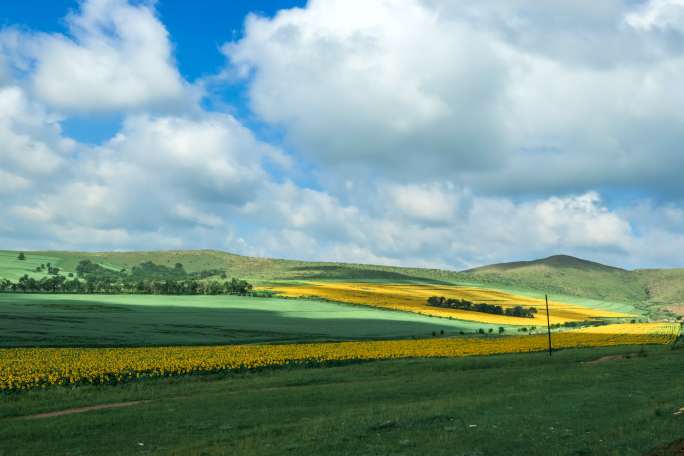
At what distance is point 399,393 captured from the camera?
35.8 meters

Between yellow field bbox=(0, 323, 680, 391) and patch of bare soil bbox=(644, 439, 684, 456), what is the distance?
1424 inches

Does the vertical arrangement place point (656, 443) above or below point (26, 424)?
above

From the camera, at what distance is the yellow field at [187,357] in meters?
43.5

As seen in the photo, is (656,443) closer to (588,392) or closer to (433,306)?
(588,392)

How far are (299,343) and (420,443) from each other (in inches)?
2308

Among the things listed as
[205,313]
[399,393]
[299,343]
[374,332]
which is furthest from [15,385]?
[205,313]

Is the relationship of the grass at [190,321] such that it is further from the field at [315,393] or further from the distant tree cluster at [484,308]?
the distant tree cluster at [484,308]

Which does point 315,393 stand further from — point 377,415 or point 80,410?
point 80,410

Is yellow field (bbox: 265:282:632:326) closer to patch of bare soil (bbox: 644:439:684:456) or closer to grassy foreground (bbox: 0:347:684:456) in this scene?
grassy foreground (bbox: 0:347:684:456)

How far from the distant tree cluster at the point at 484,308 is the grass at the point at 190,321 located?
2844cm

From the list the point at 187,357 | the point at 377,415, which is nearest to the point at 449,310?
the point at 187,357

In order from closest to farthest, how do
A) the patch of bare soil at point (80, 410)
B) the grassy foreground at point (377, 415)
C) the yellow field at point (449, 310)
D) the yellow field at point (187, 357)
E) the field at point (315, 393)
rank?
the grassy foreground at point (377, 415) < the field at point (315, 393) < the patch of bare soil at point (80, 410) < the yellow field at point (187, 357) < the yellow field at point (449, 310)

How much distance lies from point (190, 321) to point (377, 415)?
248ft

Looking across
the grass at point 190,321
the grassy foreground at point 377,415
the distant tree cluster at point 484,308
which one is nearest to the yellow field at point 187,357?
the grassy foreground at point 377,415
